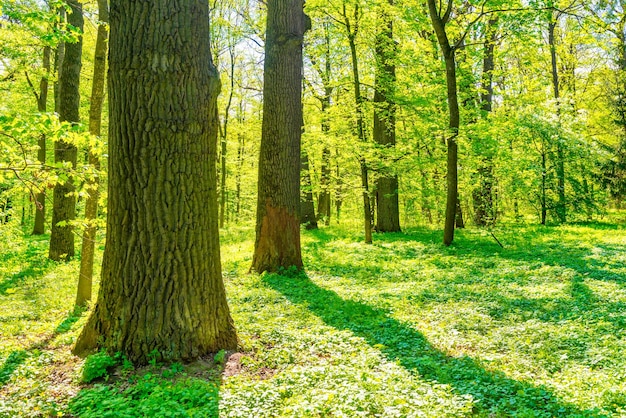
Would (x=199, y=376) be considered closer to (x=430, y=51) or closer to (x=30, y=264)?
(x=30, y=264)

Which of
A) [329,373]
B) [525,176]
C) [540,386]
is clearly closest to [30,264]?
[329,373]

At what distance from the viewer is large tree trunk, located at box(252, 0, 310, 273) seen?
822cm

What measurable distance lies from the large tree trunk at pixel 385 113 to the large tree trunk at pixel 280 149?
15.3ft

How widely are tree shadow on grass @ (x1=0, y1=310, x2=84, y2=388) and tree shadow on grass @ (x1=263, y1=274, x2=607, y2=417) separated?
10.0 feet

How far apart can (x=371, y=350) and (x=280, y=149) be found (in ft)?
15.6

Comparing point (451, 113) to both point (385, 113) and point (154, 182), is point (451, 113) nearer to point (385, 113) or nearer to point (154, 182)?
point (385, 113)

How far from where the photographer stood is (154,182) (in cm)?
394

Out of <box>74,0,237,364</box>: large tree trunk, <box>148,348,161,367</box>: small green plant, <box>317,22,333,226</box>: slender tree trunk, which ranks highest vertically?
<box>317,22,333,226</box>: slender tree trunk

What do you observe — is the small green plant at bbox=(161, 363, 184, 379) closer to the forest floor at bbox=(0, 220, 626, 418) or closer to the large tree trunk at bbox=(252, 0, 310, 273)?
the forest floor at bbox=(0, 220, 626, 418)

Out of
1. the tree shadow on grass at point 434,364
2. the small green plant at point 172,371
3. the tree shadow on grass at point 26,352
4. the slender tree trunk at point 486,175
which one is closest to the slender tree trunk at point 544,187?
the slender tree trunk at point 486,175

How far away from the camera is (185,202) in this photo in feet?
13.3

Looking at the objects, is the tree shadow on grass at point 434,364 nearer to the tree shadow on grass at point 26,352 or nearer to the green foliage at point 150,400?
the green foliage at point 150,400

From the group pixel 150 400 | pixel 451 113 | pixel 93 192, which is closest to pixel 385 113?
pixel 451 113

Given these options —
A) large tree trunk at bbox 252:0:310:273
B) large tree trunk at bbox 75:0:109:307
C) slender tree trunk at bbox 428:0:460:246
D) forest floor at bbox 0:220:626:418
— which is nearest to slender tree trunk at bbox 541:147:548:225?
slender tree trunk at bbox 428:0:460:246
